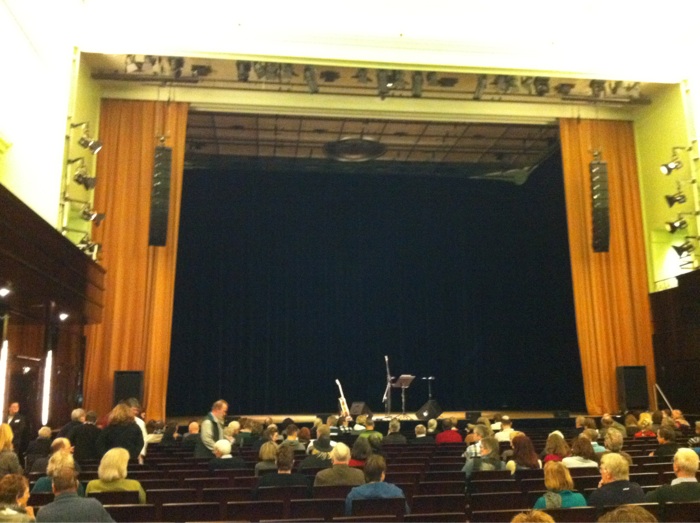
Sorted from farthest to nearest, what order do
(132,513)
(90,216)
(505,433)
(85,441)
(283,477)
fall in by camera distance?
(90,216) → (505,433) → (85,441) → (283,477) → (132,513)

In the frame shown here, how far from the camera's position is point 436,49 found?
13.4 m

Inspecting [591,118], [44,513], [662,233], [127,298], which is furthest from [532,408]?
[44,513]

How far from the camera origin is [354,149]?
1770cm

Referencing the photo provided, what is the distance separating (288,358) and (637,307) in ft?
30.2

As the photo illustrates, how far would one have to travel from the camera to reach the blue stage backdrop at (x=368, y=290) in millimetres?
17922

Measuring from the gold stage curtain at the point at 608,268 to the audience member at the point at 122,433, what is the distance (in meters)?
10.9

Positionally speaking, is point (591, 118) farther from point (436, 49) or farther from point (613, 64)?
point (436, 49)

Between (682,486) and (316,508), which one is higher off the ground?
(682,486)

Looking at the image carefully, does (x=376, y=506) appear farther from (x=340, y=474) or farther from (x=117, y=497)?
(x=117, y=497)

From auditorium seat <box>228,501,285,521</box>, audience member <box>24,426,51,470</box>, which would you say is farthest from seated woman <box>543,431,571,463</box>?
audience member <box>24,426,51,470</box>

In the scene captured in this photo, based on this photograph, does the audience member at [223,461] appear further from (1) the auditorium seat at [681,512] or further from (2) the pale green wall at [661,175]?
(2) the pale green wall at [661,175]

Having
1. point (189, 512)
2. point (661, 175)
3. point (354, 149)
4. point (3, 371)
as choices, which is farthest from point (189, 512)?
point (354, 149)

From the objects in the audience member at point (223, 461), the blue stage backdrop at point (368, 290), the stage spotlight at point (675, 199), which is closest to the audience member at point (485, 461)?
the audience member at point (223, 461)

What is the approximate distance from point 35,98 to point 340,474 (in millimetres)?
8451
